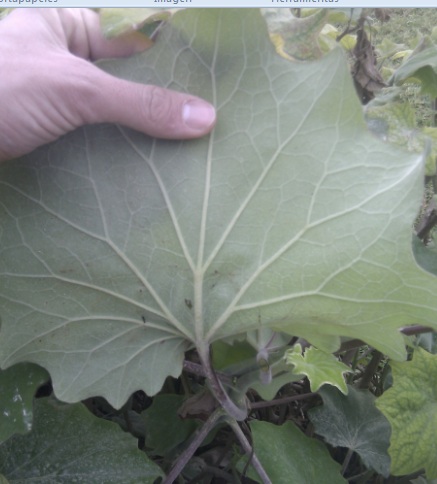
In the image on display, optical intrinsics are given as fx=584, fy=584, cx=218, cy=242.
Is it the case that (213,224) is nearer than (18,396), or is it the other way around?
(213,224)

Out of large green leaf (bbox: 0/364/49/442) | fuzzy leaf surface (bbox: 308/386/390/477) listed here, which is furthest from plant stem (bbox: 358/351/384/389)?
large green leaf (bbox: 0/364/49/442)

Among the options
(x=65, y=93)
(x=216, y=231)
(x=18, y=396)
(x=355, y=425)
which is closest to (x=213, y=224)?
(x=216, y=231)

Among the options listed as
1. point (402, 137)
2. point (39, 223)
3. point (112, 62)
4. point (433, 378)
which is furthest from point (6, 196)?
point (433, 378)

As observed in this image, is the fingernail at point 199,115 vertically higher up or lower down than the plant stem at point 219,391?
higher up

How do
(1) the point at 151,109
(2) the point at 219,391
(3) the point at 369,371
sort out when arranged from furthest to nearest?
(3) the point at 369,371 < (2) the point at 219,391 < (1) the point at 151,109

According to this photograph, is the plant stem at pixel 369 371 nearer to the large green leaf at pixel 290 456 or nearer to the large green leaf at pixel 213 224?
the large green leaf at pixel 290 456

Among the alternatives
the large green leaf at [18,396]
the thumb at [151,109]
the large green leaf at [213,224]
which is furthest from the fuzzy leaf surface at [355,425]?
the thumb at [151,109]

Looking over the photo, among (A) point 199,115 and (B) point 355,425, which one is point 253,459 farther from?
(A) point 199,115
